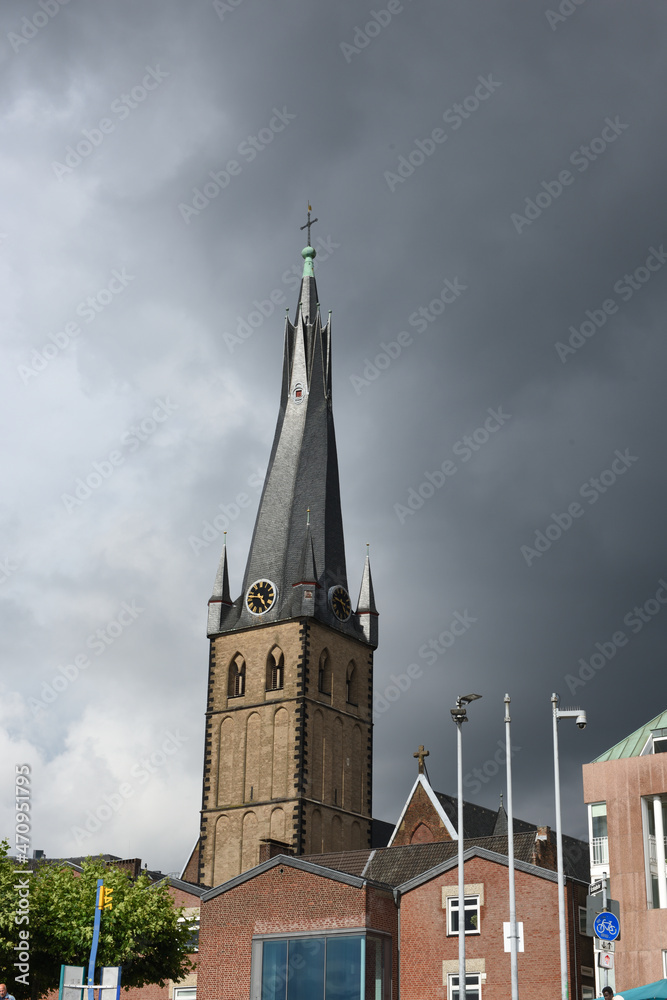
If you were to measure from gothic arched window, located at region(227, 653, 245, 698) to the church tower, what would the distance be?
0.28ft

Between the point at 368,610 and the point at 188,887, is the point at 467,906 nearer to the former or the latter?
the point at 188,887

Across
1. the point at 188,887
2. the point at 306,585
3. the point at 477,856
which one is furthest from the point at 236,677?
the point at 477,856

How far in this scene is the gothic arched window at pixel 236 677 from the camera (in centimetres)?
8594

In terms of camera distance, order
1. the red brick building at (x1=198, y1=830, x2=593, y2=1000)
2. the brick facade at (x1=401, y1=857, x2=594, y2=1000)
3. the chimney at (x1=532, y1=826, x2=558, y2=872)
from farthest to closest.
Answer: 1. the chimney at (x1=532, y1=826, x2=558, y2=872)
2. the red brick building at (x1=198, y1=830, x2=593, y2=1000)
3. the brick facade at (x1=401, y1=857, x2=594, y2=1000)

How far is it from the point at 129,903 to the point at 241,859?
34.6 metres

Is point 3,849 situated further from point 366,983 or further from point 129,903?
point 366,983

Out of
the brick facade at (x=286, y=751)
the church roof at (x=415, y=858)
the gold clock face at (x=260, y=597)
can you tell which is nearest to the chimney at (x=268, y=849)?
the church roof at (x=415, y=858)

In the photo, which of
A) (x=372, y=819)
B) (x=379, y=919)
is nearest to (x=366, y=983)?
(x=379, y=919)

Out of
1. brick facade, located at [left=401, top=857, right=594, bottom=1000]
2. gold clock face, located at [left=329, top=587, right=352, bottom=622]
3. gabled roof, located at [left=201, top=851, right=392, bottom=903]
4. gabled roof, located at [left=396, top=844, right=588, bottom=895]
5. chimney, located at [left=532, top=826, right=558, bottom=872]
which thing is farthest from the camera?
gold clock face, located at [left=329, top=587, right=352, bottom=622]

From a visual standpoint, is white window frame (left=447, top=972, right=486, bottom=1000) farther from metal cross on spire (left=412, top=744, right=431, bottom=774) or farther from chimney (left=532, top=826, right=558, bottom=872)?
metal cross on spire (left=412, top=744, right=431, bottom=774)

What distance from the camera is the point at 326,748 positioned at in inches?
3292

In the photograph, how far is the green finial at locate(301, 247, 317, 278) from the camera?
101062mm

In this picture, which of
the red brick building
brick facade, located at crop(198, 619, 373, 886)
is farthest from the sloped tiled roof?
the red brick building

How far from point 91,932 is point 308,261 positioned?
66.0m
